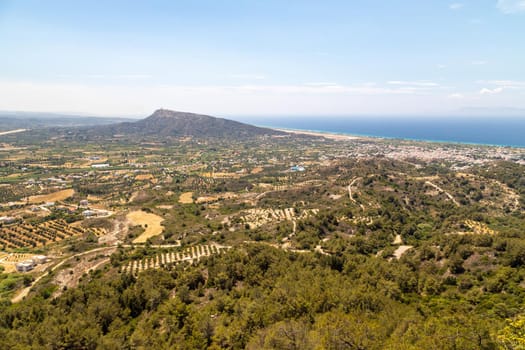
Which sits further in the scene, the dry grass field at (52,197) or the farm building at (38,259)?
the dry grass field at (52,197)

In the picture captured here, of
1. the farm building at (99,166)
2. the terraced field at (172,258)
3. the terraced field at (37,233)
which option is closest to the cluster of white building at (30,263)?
the terraced field at (37,233)

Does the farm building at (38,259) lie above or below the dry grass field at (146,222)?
below

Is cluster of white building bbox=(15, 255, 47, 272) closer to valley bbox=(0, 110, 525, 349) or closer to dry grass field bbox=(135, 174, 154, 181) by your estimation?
valley bbox=(0, 110, 525, 349)

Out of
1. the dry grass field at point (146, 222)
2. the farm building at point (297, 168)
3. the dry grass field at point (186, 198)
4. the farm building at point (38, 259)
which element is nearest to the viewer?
the farm building at point (38, 259)

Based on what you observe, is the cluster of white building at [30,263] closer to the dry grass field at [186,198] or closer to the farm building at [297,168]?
the dry grass field at [186,198]

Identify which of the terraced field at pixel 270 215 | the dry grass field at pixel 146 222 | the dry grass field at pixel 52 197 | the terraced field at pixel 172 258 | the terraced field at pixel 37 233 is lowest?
the terraced field at pixel 37 233

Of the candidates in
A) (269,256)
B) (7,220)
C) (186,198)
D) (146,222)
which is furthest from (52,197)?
(269,256)

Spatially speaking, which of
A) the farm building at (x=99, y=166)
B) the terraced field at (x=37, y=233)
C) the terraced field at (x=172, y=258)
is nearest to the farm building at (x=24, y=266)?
the terraced field at (x=37, y=233)

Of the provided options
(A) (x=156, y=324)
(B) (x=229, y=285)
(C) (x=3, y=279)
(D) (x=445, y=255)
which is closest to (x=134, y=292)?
(A) (x=156, y=324)

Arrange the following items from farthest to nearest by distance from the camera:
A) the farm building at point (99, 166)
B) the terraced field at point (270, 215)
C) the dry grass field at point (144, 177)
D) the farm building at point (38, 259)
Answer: the farm building at point (99, 166), the dry grass field at point (144, 177), the terraced field at point (270, 215), the farm building at point (38, 259)
